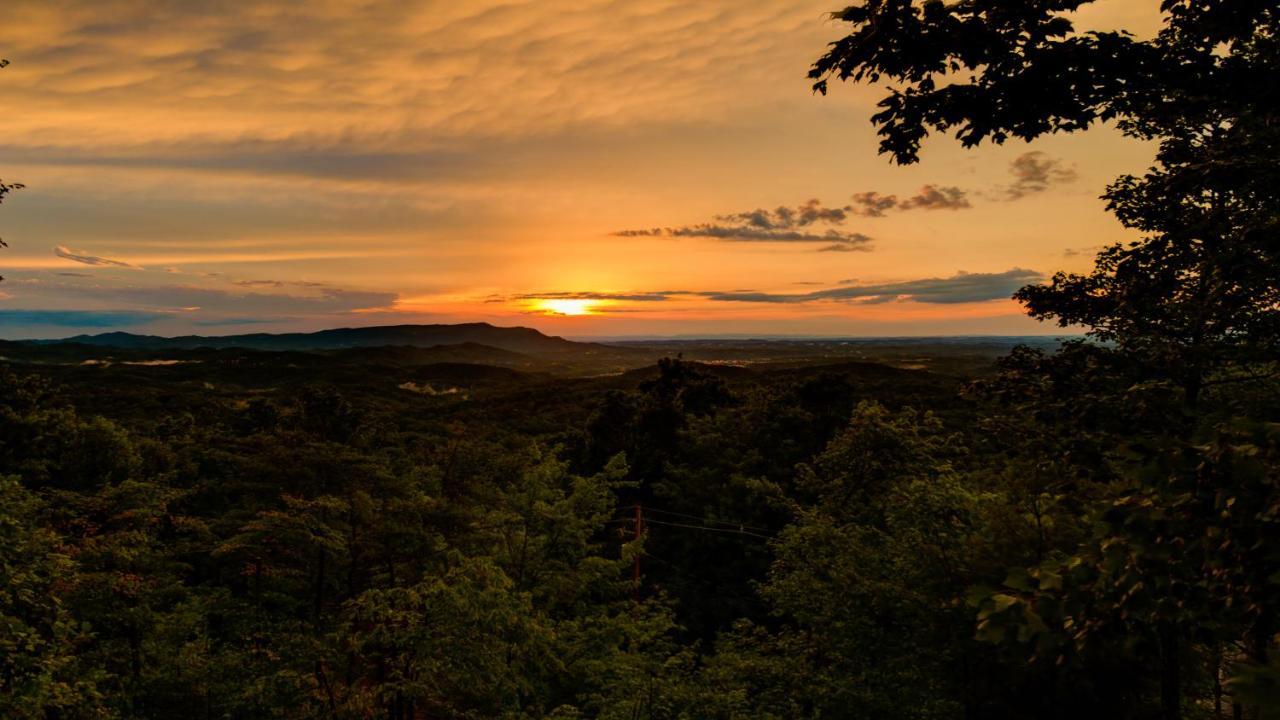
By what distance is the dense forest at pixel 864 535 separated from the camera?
11.8 ft

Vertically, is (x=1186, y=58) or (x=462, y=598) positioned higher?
(x=1186, y=58)

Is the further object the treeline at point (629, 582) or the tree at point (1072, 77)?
the tree at point (1072, 77)

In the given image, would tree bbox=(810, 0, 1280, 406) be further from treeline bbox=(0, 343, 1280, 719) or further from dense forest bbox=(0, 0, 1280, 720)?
treeline bbox=(0, 343, 1280, 719)

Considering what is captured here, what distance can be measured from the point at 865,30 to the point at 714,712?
14.0m

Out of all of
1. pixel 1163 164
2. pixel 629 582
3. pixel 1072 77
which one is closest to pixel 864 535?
pixel 629 582

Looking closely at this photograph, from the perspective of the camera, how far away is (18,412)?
2502 centimetres

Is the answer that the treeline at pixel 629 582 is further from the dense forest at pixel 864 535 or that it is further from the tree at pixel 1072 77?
the tree at pixel 1072 77

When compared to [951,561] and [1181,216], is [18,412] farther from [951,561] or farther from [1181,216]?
[1181,216]

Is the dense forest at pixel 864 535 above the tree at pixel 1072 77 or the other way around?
the other way around

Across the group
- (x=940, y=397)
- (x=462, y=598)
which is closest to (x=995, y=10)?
(x=462, y=598)

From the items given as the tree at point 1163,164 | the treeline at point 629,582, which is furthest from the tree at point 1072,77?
the treeline at point 629,582

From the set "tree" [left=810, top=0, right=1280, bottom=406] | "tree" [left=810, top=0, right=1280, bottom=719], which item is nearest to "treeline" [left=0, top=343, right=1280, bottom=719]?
"tree" [left=810, top=0, right=1280, bottom=719]

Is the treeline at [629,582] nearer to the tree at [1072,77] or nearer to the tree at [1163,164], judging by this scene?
the tree at [1163,164]

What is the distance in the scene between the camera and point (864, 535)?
20.6 meters
